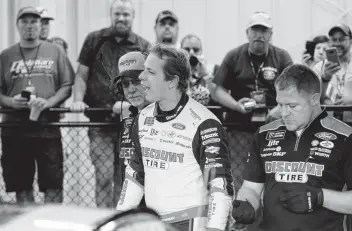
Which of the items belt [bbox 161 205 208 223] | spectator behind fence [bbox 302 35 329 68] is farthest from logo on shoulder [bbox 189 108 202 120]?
spectator behind fence [bbox 302 35 329 68]

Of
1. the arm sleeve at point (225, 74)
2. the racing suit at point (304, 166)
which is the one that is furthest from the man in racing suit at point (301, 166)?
the arm sleeve at point (225, 74)

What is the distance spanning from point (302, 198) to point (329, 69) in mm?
2299

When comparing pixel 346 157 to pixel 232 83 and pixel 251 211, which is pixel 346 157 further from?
pixel 232 83

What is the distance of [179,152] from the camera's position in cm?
308

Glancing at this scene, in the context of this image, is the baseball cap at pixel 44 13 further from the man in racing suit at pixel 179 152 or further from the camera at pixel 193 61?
the man in racing suit at pixel 179 152

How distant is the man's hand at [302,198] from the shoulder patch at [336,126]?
35 cm

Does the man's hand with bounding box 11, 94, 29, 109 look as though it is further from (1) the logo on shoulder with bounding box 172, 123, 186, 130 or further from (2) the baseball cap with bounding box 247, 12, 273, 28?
(1) the logo on shoulder with bounding box 172, 123, 186, 130

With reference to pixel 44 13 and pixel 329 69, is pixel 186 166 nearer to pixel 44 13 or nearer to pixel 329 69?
pixel 329 69

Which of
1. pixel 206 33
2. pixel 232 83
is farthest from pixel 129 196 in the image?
pixel 206 33

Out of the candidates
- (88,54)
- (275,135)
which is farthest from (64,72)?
(275,135)

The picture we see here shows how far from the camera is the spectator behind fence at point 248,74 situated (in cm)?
505

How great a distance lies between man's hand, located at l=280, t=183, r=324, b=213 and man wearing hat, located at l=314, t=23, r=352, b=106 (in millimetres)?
1992

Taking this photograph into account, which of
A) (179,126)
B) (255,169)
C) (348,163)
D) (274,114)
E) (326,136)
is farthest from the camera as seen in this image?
(274,114)

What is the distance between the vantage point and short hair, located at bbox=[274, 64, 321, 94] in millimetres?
3287
